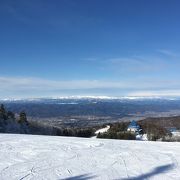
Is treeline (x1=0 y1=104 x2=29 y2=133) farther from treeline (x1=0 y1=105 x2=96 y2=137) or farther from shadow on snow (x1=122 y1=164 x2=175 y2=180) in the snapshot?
shadow on snow (x1=122 y1=164 x2=175 y2=180)

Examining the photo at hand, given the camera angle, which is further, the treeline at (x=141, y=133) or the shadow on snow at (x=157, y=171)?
the treeline at (x=141, y=133)

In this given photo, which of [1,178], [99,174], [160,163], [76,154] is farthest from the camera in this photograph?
[76,154]

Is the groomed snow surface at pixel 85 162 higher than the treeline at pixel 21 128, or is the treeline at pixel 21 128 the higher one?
the groomed snow surface at pixel 85 162

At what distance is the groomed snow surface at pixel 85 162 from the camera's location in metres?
7.78

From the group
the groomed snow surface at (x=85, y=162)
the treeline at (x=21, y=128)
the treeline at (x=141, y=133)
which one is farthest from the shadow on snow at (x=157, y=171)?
the treeline at (x=21, y=128)

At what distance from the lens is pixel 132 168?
28.1 feet

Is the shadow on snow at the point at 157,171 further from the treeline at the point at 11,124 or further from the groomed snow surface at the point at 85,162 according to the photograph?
the treeline at the point at 11,124

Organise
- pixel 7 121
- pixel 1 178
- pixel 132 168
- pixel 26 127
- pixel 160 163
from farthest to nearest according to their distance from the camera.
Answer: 1. pixel 26 127
2. pixel 7 121
3. pixel 160 163
4. pixel 132 168
5. pixel 1 178

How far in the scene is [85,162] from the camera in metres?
9.09

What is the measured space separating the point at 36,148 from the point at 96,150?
2.22 m

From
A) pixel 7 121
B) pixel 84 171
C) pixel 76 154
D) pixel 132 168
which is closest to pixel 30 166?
pixel 84 171

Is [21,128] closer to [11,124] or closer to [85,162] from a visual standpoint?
[11,124]

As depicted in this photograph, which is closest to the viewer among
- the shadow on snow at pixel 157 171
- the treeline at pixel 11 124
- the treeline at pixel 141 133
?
the shadow on snow at pixel 157 171

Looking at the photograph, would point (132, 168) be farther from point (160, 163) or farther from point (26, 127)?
point (26, 127)
